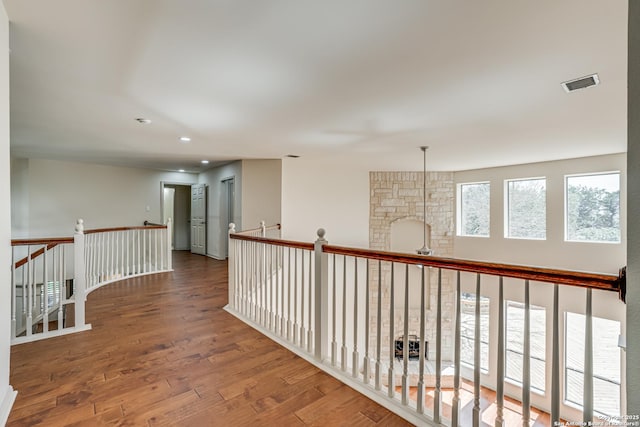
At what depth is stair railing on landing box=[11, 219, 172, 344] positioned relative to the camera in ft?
9.04

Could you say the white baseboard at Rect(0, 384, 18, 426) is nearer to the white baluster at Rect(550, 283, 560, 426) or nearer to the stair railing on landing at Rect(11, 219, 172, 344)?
the stair railing on landing at Rect(11, 219, 172, 344)

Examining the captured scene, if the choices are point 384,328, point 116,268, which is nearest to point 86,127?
point 116,268

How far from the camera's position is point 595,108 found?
2.97m

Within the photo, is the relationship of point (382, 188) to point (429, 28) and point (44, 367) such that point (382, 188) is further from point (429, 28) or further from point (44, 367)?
point (44, 367)

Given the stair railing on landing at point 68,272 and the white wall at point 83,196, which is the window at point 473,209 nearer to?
the stair railing on landing at point 68,272

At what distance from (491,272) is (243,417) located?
62.0 inches

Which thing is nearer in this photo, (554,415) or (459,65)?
(554,415)

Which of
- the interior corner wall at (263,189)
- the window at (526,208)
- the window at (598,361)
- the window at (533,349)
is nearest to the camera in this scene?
the window at (598,361)

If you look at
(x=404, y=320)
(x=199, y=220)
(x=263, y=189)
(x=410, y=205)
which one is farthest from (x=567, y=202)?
(x=199, y=220)

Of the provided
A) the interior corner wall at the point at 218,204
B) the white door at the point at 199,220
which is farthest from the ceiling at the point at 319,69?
the white door at the point at 199,220

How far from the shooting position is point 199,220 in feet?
25.6

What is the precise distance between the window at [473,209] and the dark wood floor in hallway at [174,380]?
20.2ft

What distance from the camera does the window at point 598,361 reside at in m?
4.71

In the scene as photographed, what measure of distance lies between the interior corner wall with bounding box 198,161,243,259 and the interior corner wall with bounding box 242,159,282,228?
0.19 m
